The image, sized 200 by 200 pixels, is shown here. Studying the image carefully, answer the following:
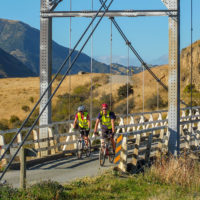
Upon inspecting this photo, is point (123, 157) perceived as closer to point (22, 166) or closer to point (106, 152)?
point (106, 152)

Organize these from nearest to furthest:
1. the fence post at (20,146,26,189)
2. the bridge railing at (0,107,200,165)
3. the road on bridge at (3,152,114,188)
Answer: the fence post at (20,146,26,189) < the road on bridge at (3,152,114,188) < the bridge railing at (0,107,200,165)

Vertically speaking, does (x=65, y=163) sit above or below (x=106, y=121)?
below

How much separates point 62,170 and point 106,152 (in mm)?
1535

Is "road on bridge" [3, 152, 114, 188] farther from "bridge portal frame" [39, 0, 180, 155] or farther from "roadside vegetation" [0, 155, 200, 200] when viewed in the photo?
"bridge portal frame" [39, 0, 180, 155]

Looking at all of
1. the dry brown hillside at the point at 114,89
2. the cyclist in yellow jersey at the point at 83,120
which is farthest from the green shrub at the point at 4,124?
the cyclist in yellow jersey at the point at 83,120

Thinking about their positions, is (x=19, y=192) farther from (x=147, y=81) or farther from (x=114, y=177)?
(x=147, y=81)

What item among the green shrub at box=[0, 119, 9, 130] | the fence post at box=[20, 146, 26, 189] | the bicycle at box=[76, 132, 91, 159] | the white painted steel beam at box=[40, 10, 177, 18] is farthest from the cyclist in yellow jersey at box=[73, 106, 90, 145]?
the green shrub at box=[0, 119, 9, 130]

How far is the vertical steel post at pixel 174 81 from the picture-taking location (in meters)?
16.5

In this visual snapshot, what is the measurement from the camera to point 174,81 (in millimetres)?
16562

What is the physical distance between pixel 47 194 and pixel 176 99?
24.6 feet

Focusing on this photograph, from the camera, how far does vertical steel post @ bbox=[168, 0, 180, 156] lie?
54.2 feet

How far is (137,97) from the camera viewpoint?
6731 cm

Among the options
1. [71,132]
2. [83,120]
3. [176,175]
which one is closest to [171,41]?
[83,120]

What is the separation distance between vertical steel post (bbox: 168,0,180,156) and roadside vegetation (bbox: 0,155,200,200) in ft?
6.04
